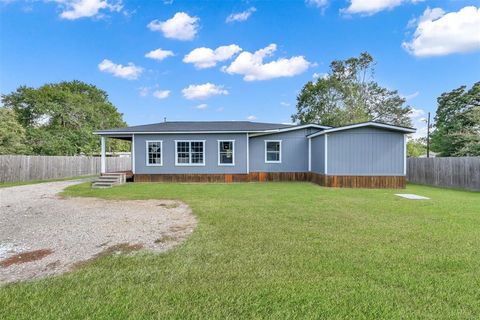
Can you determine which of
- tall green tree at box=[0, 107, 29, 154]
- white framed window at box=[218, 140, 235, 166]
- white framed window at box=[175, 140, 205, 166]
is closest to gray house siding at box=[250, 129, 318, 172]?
white framed window at box=[218, 140, 235, 166]

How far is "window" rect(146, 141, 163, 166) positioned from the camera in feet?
49.8

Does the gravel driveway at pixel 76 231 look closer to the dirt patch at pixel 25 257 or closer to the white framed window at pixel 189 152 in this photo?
the dirt patch at pixel 25 257

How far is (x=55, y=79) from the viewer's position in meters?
36.7

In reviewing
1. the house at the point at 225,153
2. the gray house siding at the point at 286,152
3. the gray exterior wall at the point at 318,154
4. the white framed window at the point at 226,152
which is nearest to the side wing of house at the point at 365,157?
the gray exterior wall at the point at 318,154

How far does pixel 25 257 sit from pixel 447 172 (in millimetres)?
16386

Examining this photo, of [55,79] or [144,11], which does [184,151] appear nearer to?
[144,11]

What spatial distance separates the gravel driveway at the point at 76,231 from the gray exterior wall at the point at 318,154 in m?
7.73

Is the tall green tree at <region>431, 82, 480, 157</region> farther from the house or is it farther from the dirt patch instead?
the dirt patch

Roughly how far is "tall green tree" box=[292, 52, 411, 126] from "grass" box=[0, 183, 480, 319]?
26.2 m

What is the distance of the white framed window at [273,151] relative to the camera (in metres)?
15.7

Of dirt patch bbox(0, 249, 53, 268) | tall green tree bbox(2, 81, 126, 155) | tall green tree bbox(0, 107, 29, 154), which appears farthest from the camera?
tall green tree bbox(2, 81, 126, 155)

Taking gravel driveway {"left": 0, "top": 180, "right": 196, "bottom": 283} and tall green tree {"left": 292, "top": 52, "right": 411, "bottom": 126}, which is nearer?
gravel driveway {"left": 0, "top": 180, "right": 196, "bottom": 283}

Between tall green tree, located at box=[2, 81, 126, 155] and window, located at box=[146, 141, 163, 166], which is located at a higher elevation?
tall green tree, located at box=[2, 81, 126, 155]

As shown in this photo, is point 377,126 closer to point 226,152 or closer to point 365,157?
point 365,157
